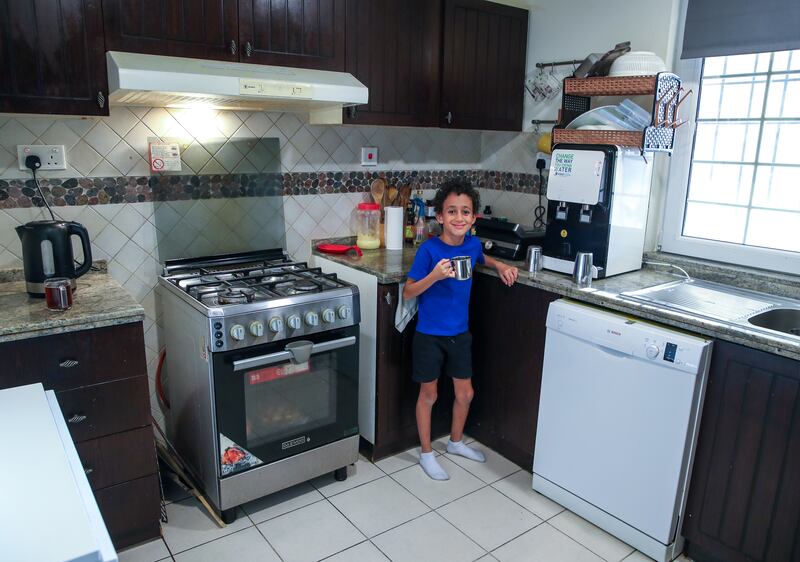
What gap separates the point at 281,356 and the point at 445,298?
0.70 m

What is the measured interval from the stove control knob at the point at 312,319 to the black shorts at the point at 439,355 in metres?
0.48

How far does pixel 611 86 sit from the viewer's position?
229cm

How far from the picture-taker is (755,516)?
1819mm

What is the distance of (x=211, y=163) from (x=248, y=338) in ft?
2.96

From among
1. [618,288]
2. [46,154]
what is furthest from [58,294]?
[618,288]

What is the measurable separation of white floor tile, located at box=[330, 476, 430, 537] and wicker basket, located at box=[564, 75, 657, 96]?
1762mm

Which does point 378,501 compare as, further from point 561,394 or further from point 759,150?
point 759,150

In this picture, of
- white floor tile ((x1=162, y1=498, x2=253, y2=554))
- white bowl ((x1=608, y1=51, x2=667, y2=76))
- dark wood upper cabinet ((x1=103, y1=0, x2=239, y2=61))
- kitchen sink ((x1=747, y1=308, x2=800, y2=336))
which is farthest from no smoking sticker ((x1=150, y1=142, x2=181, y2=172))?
kitchen sink ((x1=747, y1=308, x2=800, y2=336))

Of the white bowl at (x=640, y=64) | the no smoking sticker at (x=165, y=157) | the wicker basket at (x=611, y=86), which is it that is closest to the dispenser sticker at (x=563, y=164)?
the wicker basket at (x=611, y=86)

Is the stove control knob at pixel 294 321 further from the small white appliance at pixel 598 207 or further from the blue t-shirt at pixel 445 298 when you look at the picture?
the small white appliance at pixel 598 207

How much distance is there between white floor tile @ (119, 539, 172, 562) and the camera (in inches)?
79.3

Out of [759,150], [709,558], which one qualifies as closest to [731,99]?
[759,150]

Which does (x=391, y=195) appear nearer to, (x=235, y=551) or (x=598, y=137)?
(x=598, y=137)

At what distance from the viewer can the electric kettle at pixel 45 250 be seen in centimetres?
196
